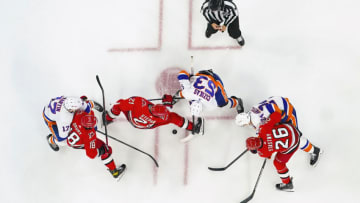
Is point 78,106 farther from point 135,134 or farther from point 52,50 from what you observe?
point 52,50

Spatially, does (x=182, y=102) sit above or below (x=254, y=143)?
above

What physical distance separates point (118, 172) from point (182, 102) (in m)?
1.43

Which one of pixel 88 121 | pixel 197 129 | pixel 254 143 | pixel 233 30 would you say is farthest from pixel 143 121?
pixel 233 30

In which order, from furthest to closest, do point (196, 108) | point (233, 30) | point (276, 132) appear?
point (233, 30) < point (196, 108) < point (276, 132)

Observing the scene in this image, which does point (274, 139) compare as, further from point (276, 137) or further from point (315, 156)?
point (315, 156)

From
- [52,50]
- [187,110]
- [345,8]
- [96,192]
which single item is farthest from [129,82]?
[345,8]

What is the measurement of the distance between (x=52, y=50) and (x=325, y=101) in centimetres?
443

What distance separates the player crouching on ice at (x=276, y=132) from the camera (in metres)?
3.79

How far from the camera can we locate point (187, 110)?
5031mm

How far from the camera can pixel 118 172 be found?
486 centimetres

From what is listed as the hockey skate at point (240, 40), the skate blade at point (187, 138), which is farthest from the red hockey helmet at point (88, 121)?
the hockey skate at point (240, 40)

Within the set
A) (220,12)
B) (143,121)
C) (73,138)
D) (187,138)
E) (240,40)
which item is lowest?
(187,138)

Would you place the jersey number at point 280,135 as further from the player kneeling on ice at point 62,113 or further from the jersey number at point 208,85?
the player kneeling on ice at point 62,113

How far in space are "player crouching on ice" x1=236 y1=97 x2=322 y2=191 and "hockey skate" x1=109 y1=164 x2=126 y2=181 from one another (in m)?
1.98
